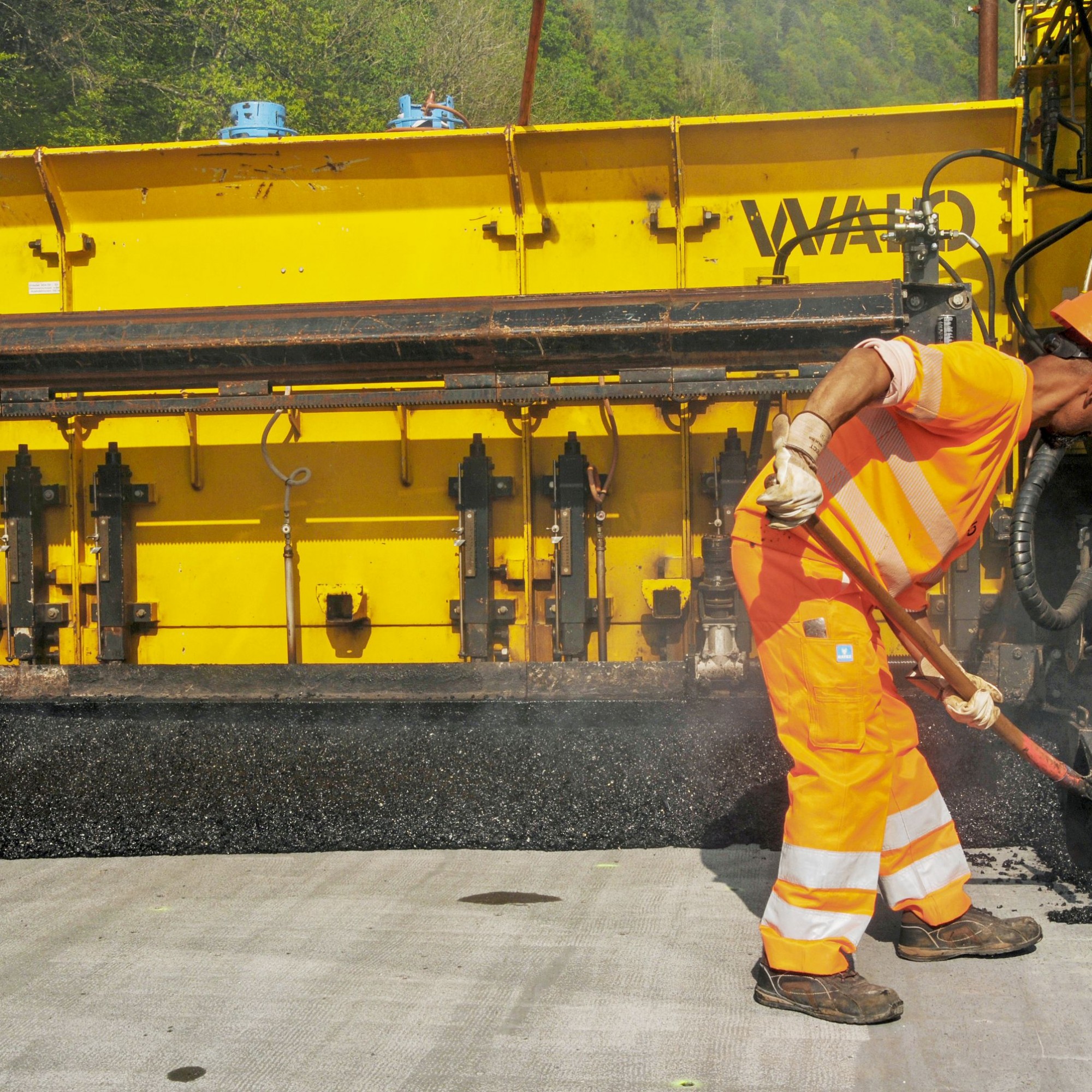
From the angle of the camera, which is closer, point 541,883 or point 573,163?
point 541,883

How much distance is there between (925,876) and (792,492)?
115cm

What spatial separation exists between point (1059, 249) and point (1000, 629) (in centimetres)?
137

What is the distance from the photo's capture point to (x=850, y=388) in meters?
2.36

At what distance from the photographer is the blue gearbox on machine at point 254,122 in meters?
5.16

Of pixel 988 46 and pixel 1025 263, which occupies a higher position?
pixel 988 46

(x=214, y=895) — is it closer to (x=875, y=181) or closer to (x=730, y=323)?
(x=730, y=323)

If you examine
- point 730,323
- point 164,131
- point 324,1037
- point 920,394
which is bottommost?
point 324,1037

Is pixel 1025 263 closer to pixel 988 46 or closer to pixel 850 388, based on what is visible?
pixel 988 46

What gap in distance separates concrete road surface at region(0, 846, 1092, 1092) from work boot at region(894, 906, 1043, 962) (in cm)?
3

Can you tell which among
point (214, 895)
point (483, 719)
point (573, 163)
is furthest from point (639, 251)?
point (214, 895)

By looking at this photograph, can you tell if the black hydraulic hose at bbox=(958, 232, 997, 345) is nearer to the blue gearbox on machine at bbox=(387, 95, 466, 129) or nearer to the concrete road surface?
the concrete road surface

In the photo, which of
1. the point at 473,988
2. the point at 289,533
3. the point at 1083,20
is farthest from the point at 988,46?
the point at 473,988

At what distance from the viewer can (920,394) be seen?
244 centimetres

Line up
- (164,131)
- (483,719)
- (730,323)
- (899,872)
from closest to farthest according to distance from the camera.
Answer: (899,872) → (730,323) → (483,719) → (164,131)
